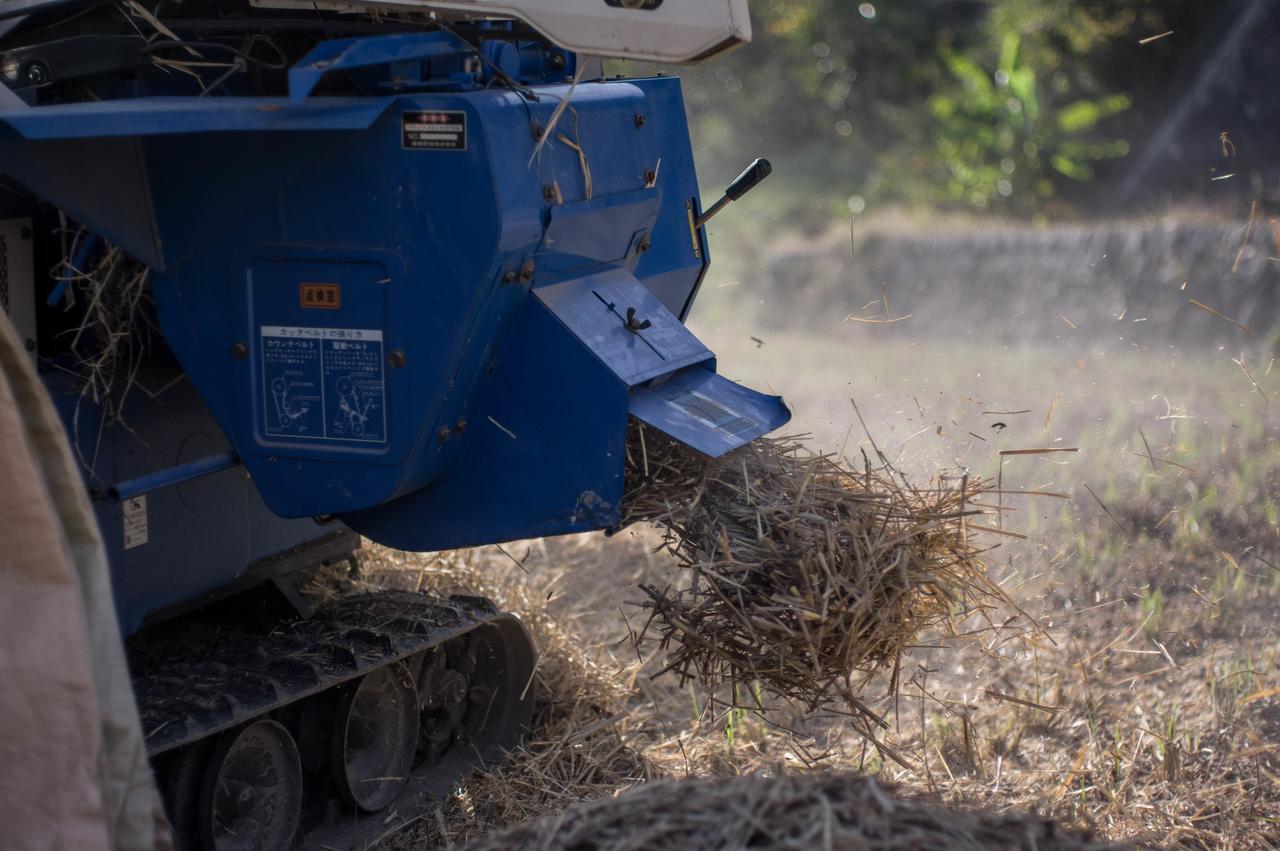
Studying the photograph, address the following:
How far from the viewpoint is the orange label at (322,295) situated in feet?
11.6

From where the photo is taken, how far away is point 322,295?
3.54 metres

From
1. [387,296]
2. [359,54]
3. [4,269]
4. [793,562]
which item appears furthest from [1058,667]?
[4,269]

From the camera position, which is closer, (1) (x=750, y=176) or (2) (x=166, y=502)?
(2) (x=166, y=502)

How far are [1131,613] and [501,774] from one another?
7.80ft

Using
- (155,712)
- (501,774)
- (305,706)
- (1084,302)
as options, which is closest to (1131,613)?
(501,774)

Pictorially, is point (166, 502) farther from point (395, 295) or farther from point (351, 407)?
point (395, 295)

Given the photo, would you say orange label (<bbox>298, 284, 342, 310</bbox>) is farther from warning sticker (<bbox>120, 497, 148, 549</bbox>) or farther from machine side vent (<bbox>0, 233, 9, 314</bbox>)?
→ machine side vent (<bbox>0, 233, 9, 314</bbox>)

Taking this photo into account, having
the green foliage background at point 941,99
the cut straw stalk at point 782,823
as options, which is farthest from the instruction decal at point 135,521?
the green foliage background at point 941,99

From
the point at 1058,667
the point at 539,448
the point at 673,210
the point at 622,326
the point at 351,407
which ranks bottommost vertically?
the point at 1058,667

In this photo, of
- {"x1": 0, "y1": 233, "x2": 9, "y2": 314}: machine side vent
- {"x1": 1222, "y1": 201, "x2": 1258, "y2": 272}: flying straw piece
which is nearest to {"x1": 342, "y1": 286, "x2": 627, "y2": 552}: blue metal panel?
{"x1": 0, "y1": 233, "x2": 9, "y2": 314}: machine side vent

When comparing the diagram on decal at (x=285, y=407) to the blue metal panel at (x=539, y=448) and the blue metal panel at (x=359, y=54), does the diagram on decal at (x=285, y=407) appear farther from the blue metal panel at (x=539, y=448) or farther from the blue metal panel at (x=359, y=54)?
the blue metal panel at (x=359, y=54)

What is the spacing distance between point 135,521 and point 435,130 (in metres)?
1.38

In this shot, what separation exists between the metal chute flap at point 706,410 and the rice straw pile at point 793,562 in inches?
3.5

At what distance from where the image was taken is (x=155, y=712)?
3.66m
